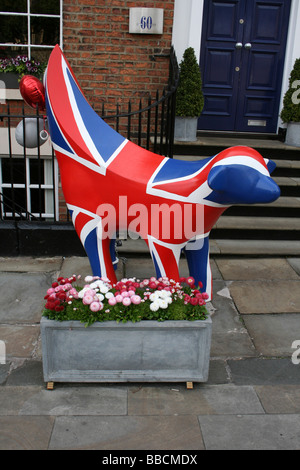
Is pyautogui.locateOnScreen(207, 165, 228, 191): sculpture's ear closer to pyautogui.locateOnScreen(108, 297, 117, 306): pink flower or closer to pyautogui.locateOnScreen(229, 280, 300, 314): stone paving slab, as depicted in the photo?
pyautogui.locateOnScreen(108, 297, 117, 306): pink flower

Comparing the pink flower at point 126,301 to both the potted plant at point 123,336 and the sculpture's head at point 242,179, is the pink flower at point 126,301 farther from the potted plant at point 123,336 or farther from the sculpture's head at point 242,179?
the sculpture's head at point 242,179

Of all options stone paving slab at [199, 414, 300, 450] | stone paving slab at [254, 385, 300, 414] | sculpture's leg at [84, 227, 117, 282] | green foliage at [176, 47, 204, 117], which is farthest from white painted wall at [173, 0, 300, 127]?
stone paving slab at [199, 414, 300, 450]

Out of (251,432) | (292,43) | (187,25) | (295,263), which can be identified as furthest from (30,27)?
(251,432)

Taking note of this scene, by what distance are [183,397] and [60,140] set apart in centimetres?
200

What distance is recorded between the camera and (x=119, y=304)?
116 inches

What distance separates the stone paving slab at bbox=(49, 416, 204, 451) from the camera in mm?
2510

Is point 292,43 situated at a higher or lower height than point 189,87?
higher

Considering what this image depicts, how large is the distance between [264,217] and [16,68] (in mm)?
4016

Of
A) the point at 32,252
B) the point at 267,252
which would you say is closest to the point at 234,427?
the point at 267,252

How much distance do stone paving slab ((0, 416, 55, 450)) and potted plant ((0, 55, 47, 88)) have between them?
5.10 meters

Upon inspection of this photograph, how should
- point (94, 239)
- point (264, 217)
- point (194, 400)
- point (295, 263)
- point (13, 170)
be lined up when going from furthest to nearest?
point (13, 170), point (264, 217), point (295, 263), point (94, 239), point (194, 400)

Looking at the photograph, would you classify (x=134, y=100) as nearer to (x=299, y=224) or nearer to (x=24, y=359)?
(x=299, y=224)

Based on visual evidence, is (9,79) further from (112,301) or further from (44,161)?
(112,301)

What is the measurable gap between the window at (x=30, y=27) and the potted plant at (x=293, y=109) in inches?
128
